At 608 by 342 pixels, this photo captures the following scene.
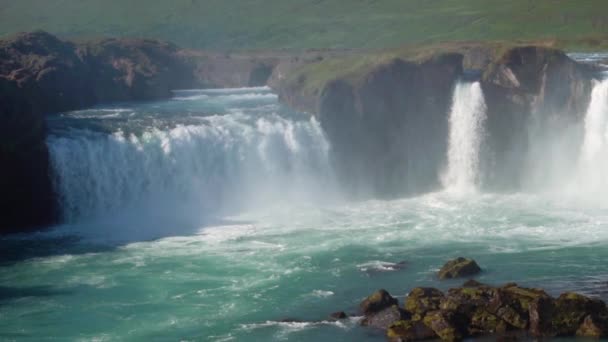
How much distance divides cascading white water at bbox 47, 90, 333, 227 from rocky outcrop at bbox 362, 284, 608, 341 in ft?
68.4

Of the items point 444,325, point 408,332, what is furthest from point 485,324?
point 408,332

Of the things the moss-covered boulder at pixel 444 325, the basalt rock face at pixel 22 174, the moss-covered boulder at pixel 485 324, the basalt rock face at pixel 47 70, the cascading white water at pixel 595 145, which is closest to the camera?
the moss-covered boulder at pixel 444 325

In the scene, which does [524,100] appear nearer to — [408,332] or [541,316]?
[541,316]

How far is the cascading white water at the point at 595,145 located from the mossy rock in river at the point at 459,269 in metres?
18.1

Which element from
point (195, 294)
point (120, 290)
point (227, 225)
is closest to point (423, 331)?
point (195, 294)

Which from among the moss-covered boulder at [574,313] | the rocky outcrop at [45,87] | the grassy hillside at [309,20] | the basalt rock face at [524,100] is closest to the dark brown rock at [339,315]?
the moss-covered boulder at [574,313]

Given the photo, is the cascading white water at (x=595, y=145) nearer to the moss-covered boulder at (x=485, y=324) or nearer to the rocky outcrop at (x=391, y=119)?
the rocky outcrop at (x=391, y=119)

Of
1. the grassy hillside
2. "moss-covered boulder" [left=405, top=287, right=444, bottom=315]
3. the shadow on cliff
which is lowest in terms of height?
the shadow on cliff

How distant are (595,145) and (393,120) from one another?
1089 cm

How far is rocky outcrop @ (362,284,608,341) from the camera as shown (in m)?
28.1

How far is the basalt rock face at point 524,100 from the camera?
169 ft

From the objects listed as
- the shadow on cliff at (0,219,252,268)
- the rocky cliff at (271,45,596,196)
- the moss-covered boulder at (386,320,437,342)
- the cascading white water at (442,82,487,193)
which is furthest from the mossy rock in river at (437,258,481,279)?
the cascading white water at (442,82,487,193)

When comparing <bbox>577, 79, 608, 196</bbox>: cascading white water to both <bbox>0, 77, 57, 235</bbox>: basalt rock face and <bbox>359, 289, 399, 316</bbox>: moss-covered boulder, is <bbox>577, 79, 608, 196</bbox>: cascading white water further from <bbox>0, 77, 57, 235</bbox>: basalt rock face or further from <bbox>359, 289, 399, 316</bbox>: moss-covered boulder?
<bbox>0, 77, 57, 235</bbox>: basalt rock face

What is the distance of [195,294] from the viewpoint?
112 feet
